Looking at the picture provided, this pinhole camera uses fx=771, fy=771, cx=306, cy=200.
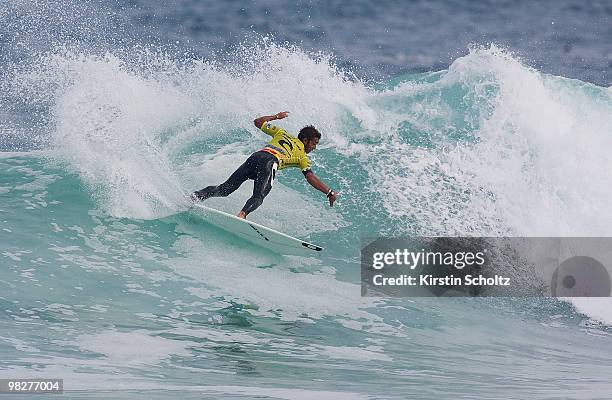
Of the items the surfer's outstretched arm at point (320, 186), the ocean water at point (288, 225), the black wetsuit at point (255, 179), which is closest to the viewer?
the ocean water at point (288, 225)

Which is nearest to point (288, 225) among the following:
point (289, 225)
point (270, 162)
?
point (289, 225)

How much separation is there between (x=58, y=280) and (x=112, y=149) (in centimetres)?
255

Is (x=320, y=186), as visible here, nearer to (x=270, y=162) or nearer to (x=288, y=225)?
(x=270, y=162)

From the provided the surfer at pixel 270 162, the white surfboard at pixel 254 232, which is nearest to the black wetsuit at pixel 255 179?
the surfer at pixel 270 162

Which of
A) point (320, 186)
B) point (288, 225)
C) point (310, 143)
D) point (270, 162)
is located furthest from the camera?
point (288, 225)

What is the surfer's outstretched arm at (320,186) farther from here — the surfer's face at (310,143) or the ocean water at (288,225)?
the ocean water at (288,225)

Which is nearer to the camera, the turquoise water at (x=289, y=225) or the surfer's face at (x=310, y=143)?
the turquoise water at (x=289, y=225)

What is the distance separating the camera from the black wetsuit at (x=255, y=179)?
30.5 ft

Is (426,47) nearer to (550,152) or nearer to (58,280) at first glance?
(550,152)

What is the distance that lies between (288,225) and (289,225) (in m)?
0.02

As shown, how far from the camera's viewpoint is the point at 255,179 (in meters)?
9.47

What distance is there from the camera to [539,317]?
9.38 metres

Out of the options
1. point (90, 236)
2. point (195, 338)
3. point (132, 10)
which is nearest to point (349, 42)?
point (132, 10)

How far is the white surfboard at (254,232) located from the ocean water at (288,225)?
17cm
